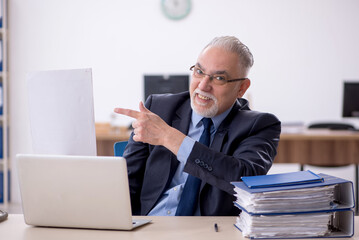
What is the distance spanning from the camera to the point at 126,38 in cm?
568

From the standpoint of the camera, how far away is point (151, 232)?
1.23m

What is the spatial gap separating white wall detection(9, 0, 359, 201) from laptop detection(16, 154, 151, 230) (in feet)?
14.6

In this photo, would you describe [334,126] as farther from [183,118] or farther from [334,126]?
[183,118]

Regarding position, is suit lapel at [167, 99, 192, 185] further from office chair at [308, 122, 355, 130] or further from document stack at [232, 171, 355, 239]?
office chair at [308, 122, 355, 130]

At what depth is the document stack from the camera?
1.17 meters

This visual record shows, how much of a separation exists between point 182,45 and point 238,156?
13.8ft

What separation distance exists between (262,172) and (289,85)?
168 inches

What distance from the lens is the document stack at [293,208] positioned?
3.84 feet

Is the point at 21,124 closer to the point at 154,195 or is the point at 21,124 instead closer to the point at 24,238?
the point at 154,195

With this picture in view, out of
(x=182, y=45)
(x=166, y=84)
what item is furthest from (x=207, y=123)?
(x=182, y=45)

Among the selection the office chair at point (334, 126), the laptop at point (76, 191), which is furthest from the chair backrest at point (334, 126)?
the laptop at point (76, 191)

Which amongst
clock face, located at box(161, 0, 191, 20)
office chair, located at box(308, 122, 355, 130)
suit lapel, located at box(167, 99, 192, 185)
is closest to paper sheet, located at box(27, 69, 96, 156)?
suit lapel, located at box(167, 99, 192, 185)

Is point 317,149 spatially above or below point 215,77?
below

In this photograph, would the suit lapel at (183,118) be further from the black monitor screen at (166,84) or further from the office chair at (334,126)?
the office chair at (334,126)
